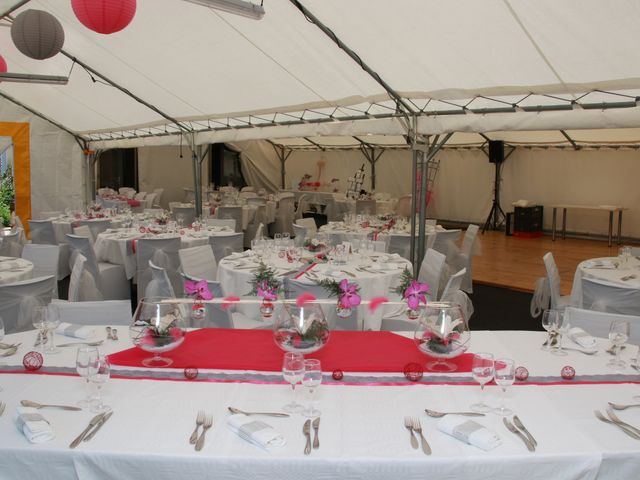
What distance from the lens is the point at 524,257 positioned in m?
10.7

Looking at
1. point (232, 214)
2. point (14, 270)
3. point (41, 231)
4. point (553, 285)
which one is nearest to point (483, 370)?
point (553, 285)

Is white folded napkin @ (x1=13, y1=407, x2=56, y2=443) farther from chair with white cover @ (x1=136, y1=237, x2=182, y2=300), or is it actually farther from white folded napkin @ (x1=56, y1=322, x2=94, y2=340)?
chair with white cover @ (x1=136, y1=237, x2=182, y2=300)

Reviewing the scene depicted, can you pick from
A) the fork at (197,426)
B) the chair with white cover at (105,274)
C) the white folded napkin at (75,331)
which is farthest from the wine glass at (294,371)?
the chair with white cover at (105,274)

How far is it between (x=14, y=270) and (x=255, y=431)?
409 centimetres

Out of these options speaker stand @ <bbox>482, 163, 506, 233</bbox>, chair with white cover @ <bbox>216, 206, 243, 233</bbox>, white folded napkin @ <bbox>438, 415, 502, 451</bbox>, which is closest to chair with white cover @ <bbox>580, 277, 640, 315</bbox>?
white folded napkin @ <bbox>438, 415, 502, 451</bbox>

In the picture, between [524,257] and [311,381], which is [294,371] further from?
[524,257]

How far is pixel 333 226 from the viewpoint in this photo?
9.44 meters

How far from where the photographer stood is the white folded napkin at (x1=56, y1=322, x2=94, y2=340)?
2701 mm

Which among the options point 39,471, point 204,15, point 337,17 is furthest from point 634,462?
point 204,15

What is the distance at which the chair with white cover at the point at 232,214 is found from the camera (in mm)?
11461

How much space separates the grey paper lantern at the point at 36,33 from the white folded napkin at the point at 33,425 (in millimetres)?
3381

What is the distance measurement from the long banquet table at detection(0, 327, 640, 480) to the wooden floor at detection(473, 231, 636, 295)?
6.18m

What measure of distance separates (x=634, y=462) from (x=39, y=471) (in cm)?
171

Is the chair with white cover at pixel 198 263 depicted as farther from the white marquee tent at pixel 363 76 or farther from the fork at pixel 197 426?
the fork at pixel 197 426
